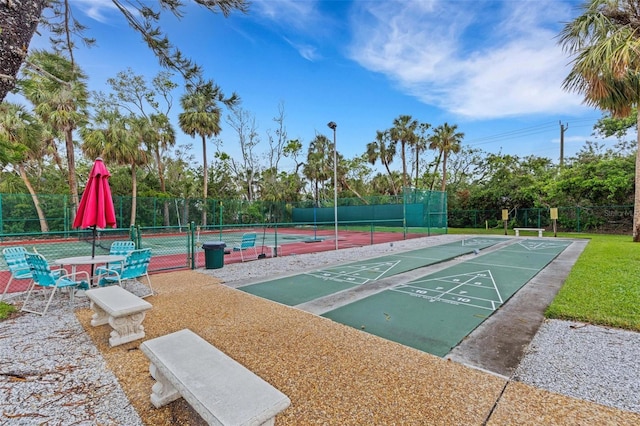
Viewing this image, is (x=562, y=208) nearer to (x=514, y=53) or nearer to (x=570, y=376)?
(x=514, y=53)

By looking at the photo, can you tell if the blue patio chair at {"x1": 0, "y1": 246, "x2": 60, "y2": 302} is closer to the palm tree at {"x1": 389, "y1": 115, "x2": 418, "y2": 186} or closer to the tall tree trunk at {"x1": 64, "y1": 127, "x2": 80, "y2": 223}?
the tall tree trunk at {"x1": 64, "y1": 127, "x2": 80, "y2": 223}

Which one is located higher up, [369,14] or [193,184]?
[369,14]

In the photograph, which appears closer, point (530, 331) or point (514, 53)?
point (530, 331)

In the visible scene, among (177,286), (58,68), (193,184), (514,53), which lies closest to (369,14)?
(514,53)

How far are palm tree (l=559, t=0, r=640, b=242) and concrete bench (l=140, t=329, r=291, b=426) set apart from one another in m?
12.3

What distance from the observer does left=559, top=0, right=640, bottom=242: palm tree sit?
357 inches

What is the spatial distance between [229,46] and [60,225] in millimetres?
13698

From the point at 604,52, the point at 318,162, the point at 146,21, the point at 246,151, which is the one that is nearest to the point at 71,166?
the point at 246,151

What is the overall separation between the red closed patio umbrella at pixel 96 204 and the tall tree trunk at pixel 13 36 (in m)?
3.04

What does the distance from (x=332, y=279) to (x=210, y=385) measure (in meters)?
5.09

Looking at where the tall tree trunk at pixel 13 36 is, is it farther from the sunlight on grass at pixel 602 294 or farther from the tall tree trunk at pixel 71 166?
the tall tree trunk at pixel 71 166

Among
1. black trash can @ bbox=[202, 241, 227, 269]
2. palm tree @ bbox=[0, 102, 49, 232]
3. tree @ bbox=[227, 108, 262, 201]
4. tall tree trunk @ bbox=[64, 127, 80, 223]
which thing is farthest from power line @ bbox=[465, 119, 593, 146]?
palm tree @ bbox=[0, 102, 49, 232]

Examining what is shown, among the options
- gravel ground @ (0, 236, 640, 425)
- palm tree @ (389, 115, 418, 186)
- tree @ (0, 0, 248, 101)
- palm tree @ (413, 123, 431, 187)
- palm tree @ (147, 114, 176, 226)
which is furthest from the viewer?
palm tree @ (413, 123, 431, 187)

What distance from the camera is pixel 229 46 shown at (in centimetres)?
1224
